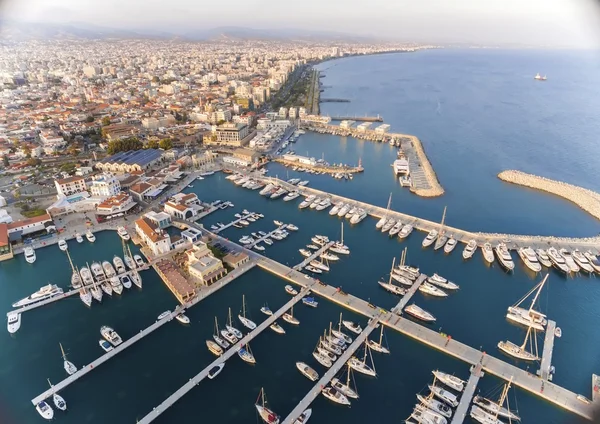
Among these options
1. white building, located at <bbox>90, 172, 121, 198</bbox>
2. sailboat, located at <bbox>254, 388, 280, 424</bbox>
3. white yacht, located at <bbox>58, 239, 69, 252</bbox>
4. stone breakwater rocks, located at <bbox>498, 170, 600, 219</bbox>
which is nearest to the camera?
sailboat, located at <bbox>254, 388, 280, 424</bbox>

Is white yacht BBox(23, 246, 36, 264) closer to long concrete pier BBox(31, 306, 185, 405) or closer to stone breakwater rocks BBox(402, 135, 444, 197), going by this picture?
long concrete pier BBox(31, 306, 185, 405)

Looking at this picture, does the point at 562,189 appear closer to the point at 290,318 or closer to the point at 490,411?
the point at 490,411

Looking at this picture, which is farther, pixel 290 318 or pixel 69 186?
pixel 69 186

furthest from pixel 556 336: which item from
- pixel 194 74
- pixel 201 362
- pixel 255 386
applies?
pixel 194 74

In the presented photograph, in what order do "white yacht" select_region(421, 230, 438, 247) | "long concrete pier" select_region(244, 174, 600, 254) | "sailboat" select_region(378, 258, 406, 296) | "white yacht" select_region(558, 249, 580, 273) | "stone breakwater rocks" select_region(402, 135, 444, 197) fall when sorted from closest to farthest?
"sailboat" select_region(378, 258, 406, 296) < "white yacht" select_region(558, 249, 580, 273) < "long concrete pier" select_region(244, 174, 600, 254) < "white yacht" select_region(421, 230, 438, 247) < "stone breakwater rocks" select_region(402, 135, 444, 197)

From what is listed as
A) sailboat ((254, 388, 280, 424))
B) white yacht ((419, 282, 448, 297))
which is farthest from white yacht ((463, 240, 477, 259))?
sailboat ((254, 388, 280, 424))

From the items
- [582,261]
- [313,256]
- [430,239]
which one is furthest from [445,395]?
[582,261]

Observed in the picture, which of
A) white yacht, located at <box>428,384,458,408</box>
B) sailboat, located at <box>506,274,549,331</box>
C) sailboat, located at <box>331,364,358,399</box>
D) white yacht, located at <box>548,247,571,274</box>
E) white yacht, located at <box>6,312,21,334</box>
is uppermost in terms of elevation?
white yacht, located at <box>548,247,571,274</box>
